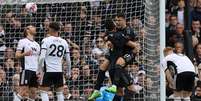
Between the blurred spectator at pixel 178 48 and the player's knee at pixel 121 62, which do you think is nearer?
the player's knee at pixel 121 62

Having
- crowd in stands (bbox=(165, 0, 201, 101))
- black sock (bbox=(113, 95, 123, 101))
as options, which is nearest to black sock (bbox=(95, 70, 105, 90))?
black sock (bbox=(113, 95, 123, 101))

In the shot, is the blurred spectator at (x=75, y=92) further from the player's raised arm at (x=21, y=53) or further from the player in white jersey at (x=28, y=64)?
the player's raised arm at (x=21, y=53)

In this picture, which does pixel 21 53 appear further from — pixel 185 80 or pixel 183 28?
pixel 183 28

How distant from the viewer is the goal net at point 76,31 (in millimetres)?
17305

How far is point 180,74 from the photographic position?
15.6 metres

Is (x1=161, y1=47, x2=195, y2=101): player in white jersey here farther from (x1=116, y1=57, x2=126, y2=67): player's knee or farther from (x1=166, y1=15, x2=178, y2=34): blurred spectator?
(x1=166, y1=15, x2=178, y2=34): blurred spectator

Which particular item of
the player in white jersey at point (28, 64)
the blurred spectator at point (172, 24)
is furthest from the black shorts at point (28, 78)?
the blurred spectator at point (172, 24)

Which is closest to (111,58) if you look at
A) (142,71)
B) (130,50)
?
(130,50)

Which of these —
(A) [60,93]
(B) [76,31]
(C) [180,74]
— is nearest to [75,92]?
(B) [76,31]

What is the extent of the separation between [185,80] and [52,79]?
9.44 ft

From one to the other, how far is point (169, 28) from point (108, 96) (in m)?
5.73

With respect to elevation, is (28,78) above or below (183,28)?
below

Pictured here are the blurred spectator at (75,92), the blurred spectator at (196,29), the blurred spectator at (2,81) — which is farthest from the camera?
the blurred spectator at (196,29)

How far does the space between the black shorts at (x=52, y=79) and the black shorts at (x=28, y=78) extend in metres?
0.97
